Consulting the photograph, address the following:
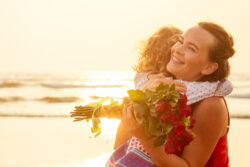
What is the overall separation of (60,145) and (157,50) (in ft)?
18.4

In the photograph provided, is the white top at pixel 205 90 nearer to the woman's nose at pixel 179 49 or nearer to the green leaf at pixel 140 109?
the woman's nose at pixel 179 49

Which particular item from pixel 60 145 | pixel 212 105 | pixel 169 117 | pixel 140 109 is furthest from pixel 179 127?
pixel 60 145

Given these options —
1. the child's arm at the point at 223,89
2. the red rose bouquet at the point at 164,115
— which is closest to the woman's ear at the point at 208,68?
the child's arm at the point at 223,89

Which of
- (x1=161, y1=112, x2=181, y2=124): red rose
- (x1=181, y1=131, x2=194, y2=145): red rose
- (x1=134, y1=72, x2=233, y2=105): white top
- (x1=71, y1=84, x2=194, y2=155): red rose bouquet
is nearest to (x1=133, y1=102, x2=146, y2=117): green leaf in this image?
(x1=71, y1=84, x2=194, y2=155): red rose bouquet

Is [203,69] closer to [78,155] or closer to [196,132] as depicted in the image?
[196,132]

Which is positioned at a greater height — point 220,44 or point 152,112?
point 220,44

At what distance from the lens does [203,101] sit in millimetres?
2072

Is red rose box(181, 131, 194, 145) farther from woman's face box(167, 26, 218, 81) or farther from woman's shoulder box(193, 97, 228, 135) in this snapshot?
woman's face box(167, 26, 218, 81)

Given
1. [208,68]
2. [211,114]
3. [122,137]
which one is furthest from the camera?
[122,137]

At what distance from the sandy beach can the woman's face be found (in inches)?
182

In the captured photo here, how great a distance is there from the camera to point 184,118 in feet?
6.19

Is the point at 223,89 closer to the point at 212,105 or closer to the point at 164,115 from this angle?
the point at 212,105

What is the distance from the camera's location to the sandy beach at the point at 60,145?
6.78 m

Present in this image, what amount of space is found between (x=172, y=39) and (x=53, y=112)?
1109cm
